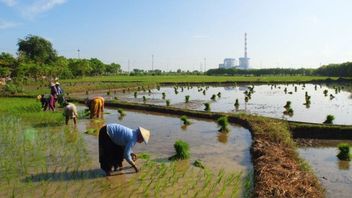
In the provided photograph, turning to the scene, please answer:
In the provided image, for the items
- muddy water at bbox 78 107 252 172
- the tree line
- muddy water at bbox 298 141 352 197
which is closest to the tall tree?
the tree line

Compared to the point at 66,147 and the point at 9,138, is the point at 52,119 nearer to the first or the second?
the point at 9,138

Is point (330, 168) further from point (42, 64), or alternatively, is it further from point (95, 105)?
point (42, 64)

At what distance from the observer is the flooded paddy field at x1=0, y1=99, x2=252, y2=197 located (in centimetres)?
648

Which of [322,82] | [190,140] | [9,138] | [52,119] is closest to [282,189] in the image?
[190,140]

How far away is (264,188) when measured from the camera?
6336 millimetres

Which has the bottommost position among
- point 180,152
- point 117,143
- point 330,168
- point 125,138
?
point 330,168

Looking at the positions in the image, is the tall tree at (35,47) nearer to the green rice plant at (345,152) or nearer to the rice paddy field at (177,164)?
the rice paddy field at (177,164)

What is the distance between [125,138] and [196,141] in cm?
444

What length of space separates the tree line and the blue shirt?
30.0 metres

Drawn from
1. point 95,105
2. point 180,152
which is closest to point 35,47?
point 95,105

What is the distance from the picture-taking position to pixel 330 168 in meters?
8.98

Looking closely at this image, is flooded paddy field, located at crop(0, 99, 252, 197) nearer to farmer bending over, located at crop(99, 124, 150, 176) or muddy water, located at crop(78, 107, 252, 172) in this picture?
muddy water, located at crop(78, 107, 252, 172)

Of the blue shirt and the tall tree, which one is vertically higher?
the tall tree

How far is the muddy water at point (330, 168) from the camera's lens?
741cm
